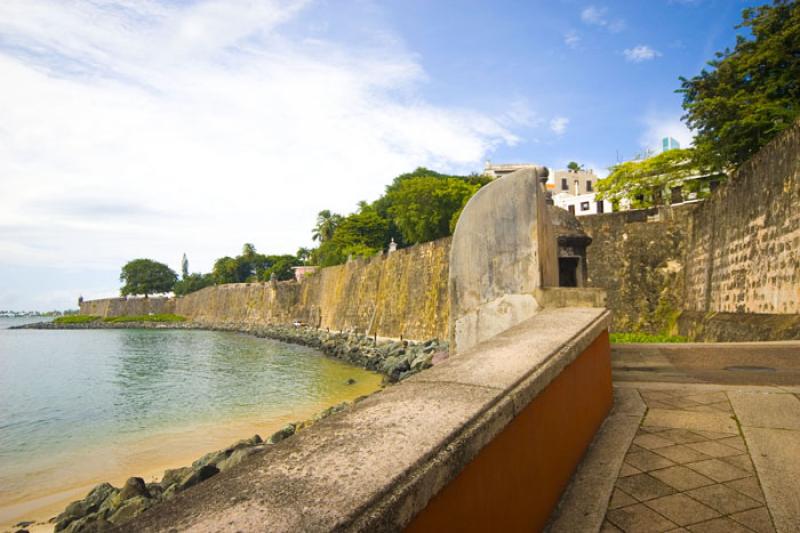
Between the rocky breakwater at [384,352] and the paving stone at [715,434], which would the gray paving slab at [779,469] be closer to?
the paving stone at [715,434]

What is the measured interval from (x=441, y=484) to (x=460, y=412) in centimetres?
29

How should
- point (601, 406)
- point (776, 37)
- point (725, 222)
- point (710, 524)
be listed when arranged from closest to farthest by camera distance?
point (710, 524) < point (601, 406) < point (725, 222) < point (776, 37)

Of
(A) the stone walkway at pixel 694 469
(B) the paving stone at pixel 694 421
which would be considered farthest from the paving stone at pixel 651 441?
(B) the paving stone at pixel 694 421

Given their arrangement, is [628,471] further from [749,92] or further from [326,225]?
[326,225]

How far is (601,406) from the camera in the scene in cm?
329

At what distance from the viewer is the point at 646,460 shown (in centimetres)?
270

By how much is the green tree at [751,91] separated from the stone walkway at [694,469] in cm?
1431

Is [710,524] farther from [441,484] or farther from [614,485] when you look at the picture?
[441,484]

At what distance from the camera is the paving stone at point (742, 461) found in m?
2.52

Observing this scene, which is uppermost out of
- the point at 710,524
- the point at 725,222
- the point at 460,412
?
the point at 725,222

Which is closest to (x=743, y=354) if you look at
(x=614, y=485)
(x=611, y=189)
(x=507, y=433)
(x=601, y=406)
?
(x=601, y=406)

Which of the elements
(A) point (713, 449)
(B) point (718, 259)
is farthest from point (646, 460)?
(B) point (718, 259)

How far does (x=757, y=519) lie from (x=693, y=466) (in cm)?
58

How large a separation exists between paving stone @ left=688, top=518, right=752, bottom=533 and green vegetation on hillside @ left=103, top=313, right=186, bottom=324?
241 feet
